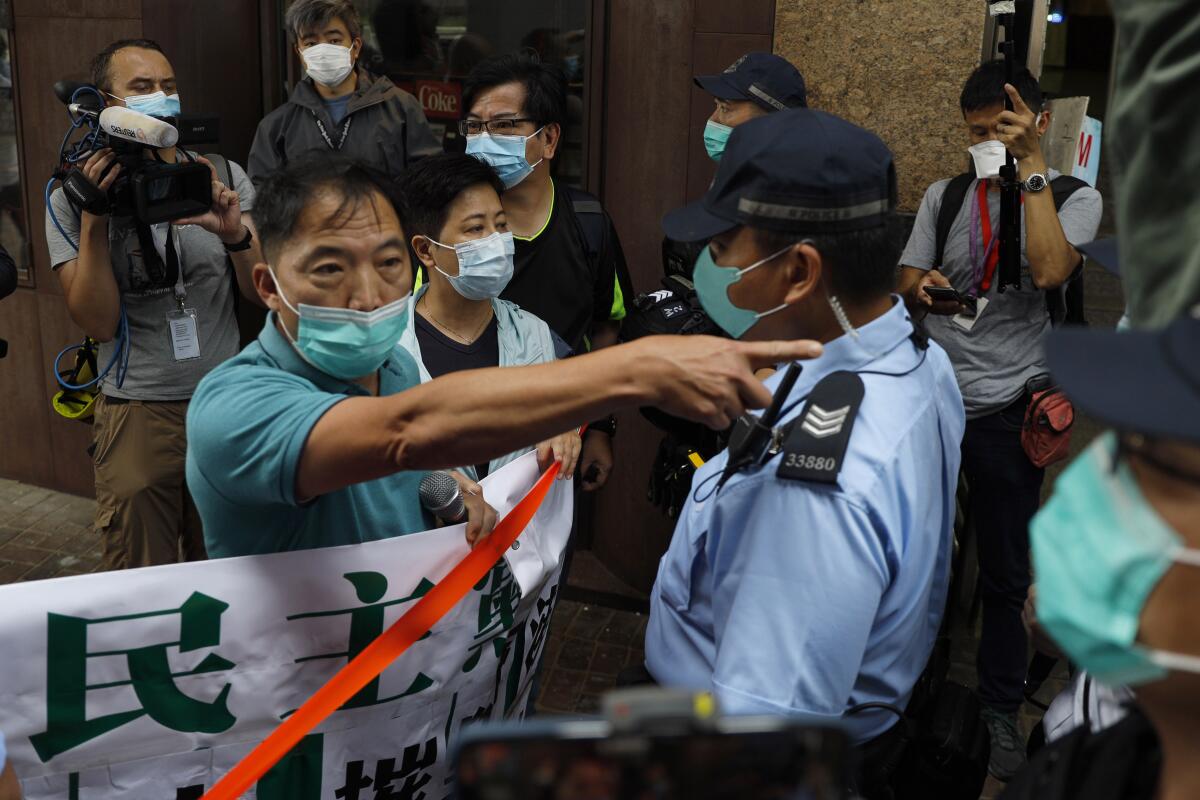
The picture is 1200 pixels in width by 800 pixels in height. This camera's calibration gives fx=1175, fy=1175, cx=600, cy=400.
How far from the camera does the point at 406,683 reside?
2.75 metres

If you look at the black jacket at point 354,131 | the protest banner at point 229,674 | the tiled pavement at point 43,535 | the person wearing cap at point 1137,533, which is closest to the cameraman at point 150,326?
the black jacket at point 354,131

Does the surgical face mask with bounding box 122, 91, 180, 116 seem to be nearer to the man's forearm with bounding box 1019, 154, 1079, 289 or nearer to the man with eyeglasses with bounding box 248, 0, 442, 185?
the man with eyeglasses with bounding box 248, 0, 442, 185

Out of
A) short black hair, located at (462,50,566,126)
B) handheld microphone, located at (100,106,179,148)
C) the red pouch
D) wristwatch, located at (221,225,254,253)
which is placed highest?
short black hair, located at (462,50,566,126)

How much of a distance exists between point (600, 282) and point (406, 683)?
2226mm

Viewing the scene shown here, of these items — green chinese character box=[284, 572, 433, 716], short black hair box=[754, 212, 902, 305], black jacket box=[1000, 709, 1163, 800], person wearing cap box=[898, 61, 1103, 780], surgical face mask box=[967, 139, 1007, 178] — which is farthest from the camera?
surgical face mask box=[967, 139, 1007, 178]

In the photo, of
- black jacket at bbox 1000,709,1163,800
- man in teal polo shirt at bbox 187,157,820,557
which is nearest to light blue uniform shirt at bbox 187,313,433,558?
A: man in teal polo shirt at bbox 187,157,820,557

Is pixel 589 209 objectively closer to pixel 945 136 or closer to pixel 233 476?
pixel 945 136

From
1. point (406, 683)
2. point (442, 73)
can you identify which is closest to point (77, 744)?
point (406, 683)

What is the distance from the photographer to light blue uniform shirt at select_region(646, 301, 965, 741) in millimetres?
2010

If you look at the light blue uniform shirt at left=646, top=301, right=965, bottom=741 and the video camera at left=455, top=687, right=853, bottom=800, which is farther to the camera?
the light blue uniform shirt at left=646, top=301, right=965, bottom=741

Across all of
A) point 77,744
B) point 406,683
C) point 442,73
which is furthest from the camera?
Answer: point 442,73

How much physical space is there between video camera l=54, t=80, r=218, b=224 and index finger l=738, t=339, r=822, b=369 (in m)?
2.93

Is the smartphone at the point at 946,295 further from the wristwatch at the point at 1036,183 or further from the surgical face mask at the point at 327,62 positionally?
the surgical face mask at the point at 327,62

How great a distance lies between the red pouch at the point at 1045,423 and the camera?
166 inches
